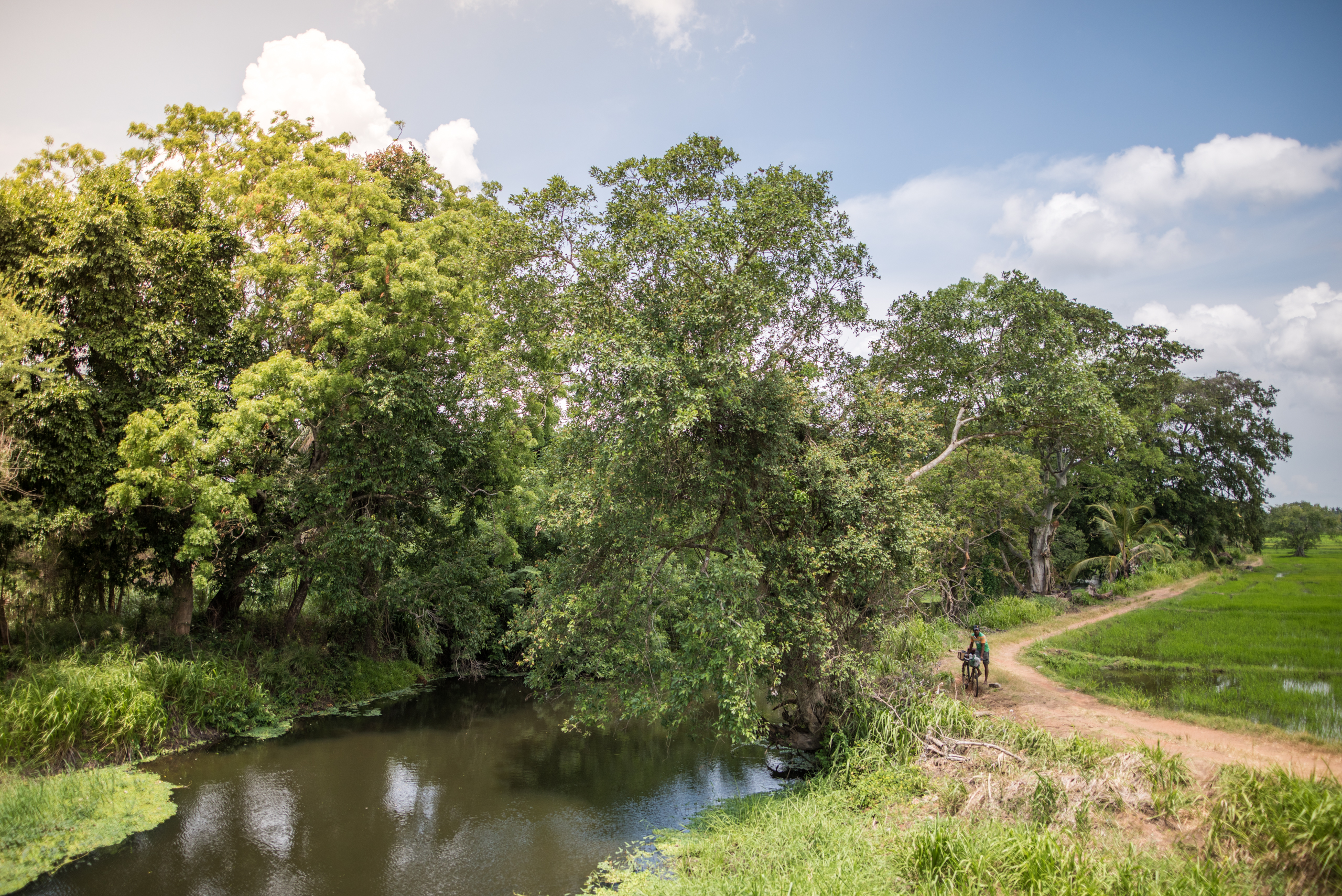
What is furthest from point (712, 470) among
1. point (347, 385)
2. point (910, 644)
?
point (347, 385)

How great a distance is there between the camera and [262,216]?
16.4 m

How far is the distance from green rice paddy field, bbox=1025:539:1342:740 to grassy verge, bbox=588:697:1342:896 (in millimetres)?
3647

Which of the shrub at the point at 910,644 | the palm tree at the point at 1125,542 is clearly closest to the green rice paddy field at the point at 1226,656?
the shrub at the point at 910,644

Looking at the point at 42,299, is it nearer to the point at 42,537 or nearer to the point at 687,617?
the point at 42,537

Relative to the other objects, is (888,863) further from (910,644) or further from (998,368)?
(998,368)

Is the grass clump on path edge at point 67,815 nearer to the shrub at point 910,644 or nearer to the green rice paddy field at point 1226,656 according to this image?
the shrub at point 910,644

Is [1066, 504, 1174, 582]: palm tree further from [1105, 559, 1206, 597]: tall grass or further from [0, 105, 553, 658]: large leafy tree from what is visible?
[0, 105, 553, 658]: large leafy tree

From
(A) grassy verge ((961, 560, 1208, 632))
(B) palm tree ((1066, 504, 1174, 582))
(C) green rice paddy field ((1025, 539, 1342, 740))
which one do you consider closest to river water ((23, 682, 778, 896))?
(C) green rice paddy field ((1025, 539, 1342, 740))

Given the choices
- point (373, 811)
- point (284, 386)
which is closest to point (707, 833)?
point (373, 811)

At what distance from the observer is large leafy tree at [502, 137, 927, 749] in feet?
33.7

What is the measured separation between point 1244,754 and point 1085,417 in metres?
6.38

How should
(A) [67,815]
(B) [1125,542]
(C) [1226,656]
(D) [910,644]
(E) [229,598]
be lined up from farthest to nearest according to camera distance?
1. (B) [1125,542]
2. (E) [229,598]
3. (C) [1226,656]
4. (D) [910,644]
5. (A) [67,815]

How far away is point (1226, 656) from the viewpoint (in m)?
14.5

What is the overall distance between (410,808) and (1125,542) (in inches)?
1186
